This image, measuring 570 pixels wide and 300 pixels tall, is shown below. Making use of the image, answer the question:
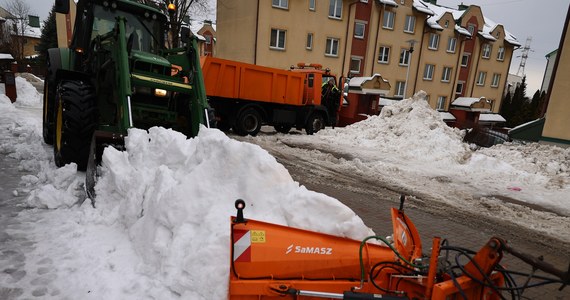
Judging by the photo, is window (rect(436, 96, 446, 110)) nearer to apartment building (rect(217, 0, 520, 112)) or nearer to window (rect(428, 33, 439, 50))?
apartment building (rect(217, 0, 520, 112))

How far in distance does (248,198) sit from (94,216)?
2103 mm

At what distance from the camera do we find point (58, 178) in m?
5.01

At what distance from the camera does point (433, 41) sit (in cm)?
3095

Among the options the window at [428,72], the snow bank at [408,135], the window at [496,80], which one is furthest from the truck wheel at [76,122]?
the window at [496,80]

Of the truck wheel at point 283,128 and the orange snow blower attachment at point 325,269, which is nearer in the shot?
the orange snow blower attachment at point 325,269

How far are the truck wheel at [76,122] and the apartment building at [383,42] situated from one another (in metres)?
18.6

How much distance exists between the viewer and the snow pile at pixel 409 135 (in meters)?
11.2

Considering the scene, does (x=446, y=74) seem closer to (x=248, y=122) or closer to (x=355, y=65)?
(x=355, y=65)

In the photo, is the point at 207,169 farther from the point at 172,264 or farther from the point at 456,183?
the point at 456,183

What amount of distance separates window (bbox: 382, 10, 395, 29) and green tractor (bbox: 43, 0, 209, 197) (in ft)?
81.1

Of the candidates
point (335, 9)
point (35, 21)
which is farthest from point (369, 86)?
point (35, 21)

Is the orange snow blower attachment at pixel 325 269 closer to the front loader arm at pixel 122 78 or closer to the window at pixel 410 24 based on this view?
the front loader arm at pixel 122 78

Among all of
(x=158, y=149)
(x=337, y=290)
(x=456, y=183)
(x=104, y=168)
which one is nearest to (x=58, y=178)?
(x=104, y=168)

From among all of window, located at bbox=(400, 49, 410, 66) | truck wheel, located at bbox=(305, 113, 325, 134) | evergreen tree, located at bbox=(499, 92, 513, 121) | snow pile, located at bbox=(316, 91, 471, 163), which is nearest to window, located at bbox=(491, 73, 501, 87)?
evergreen tree, located at bbox=(499, 92, 513, 121)
